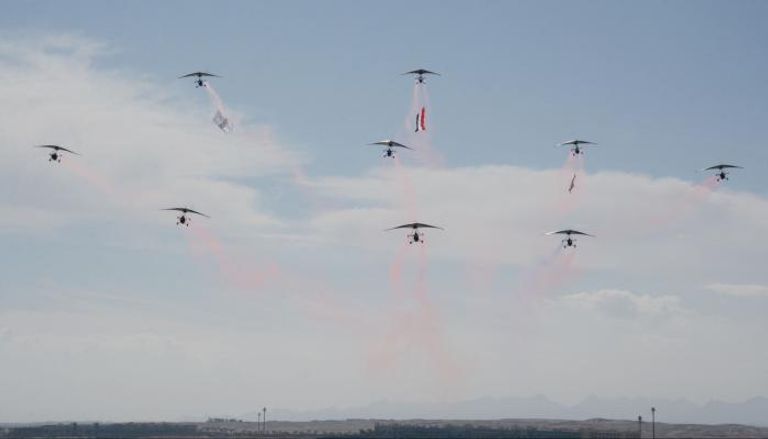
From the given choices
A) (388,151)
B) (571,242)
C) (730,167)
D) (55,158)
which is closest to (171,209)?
(55,158)

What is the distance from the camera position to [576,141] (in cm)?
17388

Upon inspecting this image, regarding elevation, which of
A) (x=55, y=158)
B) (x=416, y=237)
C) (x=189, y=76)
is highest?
(x=189, y=76)

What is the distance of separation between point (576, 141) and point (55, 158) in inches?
3502

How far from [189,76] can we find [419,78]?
39.5 metres

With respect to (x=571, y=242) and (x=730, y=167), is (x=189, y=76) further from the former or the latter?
(x=730, y=167)

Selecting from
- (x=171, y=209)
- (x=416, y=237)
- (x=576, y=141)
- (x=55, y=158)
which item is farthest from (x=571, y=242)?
(x=55, y=158)

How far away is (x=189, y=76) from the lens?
167 meters

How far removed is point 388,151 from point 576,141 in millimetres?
36600

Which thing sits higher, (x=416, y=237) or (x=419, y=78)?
(x=419, y=78)

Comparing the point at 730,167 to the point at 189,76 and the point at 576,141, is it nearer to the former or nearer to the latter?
the point at 576,141

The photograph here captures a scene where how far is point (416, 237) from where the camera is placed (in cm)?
15225

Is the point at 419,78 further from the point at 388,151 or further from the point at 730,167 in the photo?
the point at 730,167

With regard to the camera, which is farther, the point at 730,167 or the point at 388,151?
the point at 730,167

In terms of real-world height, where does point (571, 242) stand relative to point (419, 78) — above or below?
below
